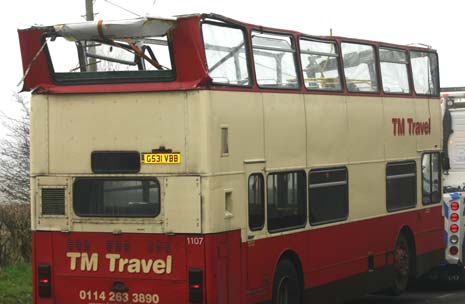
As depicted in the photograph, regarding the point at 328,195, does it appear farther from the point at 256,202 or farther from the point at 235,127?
the point at 235,127

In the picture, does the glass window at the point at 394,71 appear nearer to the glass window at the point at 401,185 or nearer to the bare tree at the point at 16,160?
the glass window at the point at 401,185

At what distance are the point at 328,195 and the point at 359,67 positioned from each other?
2072mm

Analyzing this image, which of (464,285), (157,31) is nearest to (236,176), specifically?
(157,31)

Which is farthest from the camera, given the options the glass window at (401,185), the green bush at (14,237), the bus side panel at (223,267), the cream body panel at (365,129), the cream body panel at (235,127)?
the green bush at (14,237)

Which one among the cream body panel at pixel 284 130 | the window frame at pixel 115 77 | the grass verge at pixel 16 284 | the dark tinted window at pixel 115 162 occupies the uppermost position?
the window frame at pixel 115 77

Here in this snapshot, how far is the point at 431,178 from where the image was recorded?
17781 mm

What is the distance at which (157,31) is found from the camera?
11.3 m

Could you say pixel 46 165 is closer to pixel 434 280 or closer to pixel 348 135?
pixel 348 135

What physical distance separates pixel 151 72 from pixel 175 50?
0.52 m

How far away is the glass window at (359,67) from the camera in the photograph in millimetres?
14844

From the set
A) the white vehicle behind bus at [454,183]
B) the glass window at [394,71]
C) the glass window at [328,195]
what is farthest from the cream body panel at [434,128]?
the glass window at [328,195]

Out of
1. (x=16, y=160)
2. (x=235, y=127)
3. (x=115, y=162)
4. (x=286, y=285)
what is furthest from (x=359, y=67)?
(x=16, y=160)

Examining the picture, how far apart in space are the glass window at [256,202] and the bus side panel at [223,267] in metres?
0.44

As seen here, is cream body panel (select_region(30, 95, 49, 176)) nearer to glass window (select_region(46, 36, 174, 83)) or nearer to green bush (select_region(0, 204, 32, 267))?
glass window (select_region(46, 36, 174, 83))
